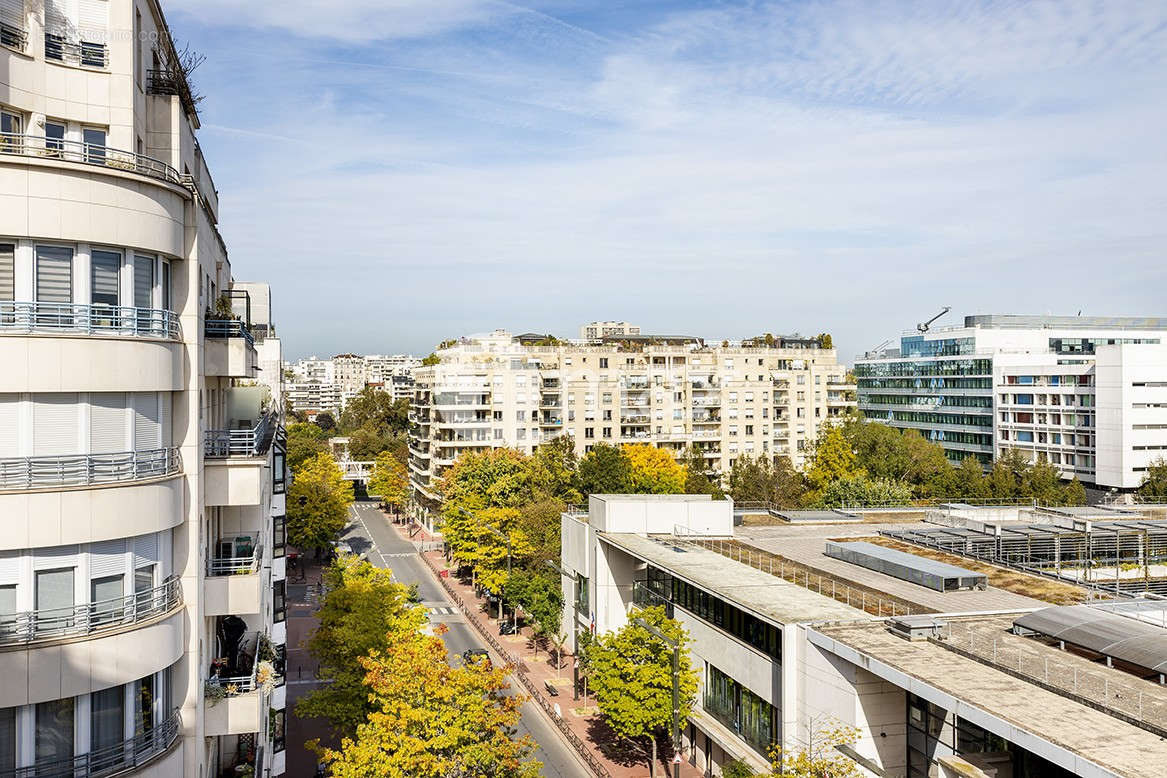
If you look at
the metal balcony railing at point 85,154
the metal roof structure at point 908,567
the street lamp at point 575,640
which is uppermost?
the metal balcony railing at point 85,154

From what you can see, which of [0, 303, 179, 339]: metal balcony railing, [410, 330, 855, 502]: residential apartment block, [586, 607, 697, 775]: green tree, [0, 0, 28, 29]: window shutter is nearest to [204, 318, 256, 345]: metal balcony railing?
[0, 303, 179, 339]: metal balcony railing

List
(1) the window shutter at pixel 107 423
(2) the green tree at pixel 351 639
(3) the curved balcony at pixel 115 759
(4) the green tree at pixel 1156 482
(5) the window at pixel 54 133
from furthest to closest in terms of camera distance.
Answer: (4) the green tree at pixel 1156 482
(2) the green tree at pixel 351 639
(5) the window at pixel 54 133
(1) the window shutter at pixel 107 423
(3) the curved balcony at pixel 115 759

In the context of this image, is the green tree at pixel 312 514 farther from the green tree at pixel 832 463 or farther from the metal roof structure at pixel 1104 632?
the metal roof structure at pixel 1104 632

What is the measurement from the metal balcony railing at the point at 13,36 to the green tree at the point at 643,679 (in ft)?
99.5

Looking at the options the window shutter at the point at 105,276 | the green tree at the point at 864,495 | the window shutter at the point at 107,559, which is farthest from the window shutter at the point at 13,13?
the green tree at the point at 864,495

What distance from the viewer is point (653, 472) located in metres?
96.1

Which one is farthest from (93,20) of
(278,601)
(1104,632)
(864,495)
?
(864,495)

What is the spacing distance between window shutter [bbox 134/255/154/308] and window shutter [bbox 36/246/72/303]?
4.05 feet

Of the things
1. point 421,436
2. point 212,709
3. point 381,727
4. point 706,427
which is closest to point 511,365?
point 421,436

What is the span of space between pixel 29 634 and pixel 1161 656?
87.6 feet

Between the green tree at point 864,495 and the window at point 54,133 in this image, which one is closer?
the window at point 54,133

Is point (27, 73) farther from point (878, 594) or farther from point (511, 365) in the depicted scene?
point (511, 365)

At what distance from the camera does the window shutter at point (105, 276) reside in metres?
18.5

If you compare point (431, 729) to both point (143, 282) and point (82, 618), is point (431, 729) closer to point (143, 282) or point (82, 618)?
point (82, 618)
